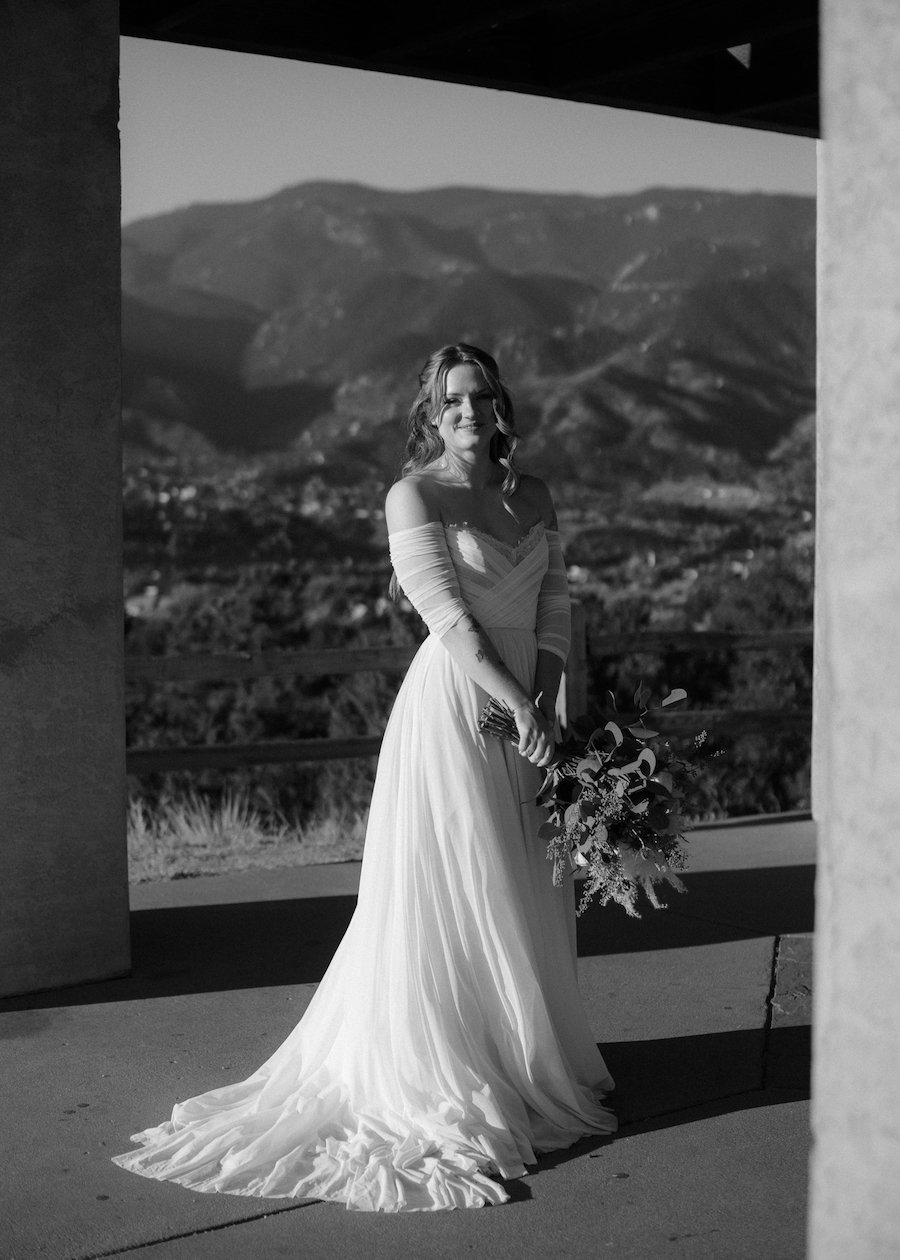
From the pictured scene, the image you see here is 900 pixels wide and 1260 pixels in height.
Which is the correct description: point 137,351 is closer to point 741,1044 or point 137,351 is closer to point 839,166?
point 741,1044

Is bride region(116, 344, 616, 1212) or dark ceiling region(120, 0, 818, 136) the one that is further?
dark ceiling region(120, 0, 818, 136)

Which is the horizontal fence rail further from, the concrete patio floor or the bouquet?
the bouquet

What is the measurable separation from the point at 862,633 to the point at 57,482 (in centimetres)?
445

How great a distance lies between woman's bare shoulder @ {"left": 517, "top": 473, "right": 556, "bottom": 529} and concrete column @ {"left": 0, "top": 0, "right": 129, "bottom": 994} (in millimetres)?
1906

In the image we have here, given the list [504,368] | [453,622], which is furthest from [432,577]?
[504,368]

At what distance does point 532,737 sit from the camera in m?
4.23

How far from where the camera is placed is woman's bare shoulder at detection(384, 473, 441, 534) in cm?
430

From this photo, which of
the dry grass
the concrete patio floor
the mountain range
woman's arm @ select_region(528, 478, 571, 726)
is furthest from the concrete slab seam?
the mountain range

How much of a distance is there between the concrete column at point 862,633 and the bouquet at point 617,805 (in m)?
2.39

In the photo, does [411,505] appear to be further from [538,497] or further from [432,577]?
[538,497]

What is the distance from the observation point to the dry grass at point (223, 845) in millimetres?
8281

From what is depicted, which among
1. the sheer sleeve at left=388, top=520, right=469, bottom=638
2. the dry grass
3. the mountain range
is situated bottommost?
the dry grass

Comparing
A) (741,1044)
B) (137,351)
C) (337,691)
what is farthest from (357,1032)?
(137,351)

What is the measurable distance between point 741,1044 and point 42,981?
8.69 ft
